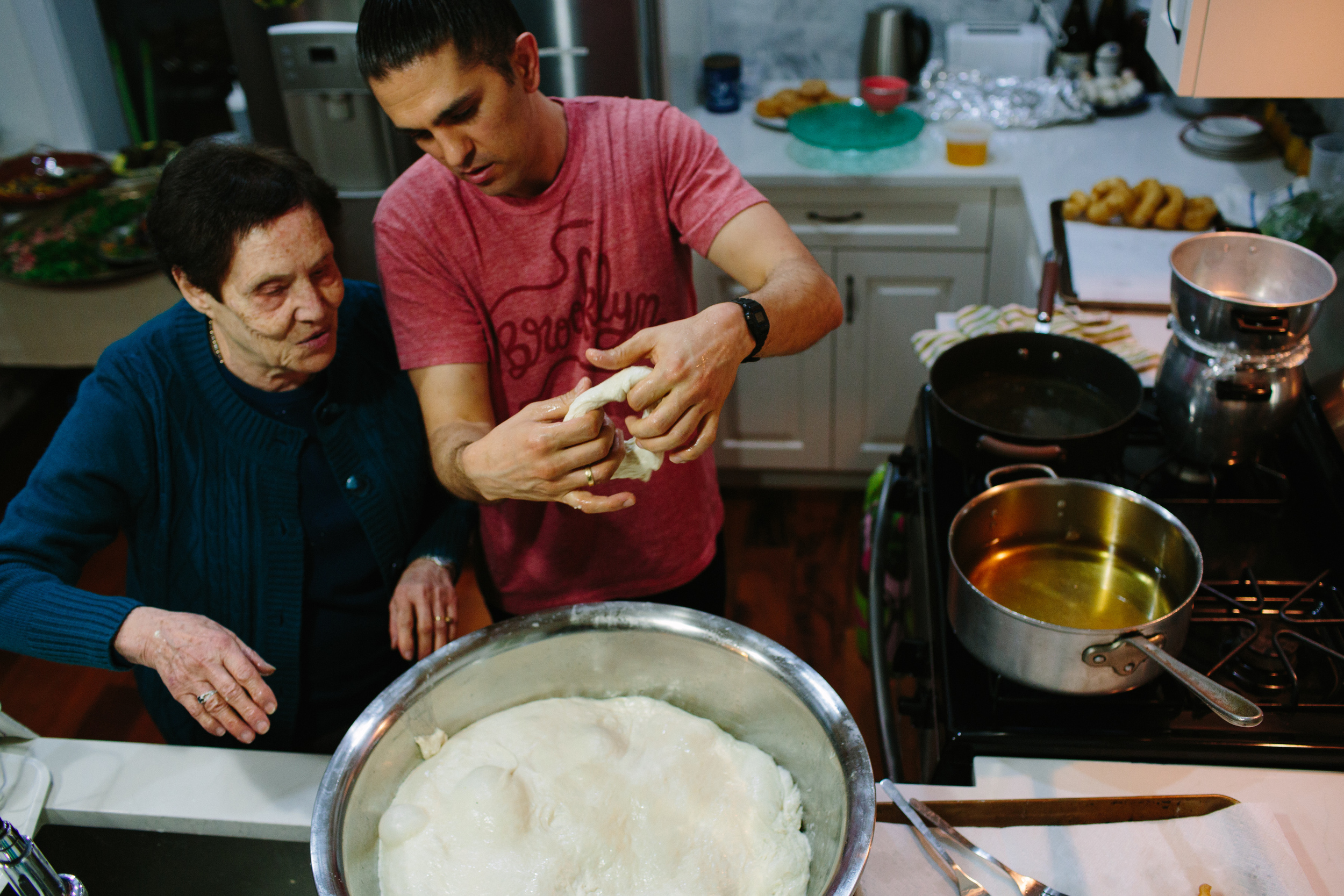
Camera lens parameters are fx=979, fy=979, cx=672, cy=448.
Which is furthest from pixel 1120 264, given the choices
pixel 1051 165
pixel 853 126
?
pixel 853 126

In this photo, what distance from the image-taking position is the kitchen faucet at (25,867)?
32.3 inches

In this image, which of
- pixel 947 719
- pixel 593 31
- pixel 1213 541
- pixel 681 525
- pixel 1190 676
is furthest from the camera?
pixel 593 31

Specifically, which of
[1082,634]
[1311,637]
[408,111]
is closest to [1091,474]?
[1311,637]

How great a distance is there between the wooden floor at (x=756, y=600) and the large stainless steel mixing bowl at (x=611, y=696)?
3.40 ft

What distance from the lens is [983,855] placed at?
0.97 meters

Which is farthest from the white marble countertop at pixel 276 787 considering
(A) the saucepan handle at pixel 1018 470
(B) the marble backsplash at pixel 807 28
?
(B) the marble backsplash at pixel 807 28

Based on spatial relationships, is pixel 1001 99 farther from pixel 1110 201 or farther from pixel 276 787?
pixel 276 787

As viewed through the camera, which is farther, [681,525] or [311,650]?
[681,525]

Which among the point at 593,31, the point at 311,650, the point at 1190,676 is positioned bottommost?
the point at 311,650

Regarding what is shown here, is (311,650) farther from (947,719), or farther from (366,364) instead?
(947,719)

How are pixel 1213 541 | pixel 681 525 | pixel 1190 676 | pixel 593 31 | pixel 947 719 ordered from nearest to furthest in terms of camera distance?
1. pixel 1190 676
2. pixel 947 719
3. pixel 1213 541
4. pixel 681 525
5. pixel 593 31

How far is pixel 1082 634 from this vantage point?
1.00m

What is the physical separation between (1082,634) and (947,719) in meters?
0.20

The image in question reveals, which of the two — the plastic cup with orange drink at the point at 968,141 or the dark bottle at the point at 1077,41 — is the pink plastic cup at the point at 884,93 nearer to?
the plastic cup with orange drink at the point at 968,141
